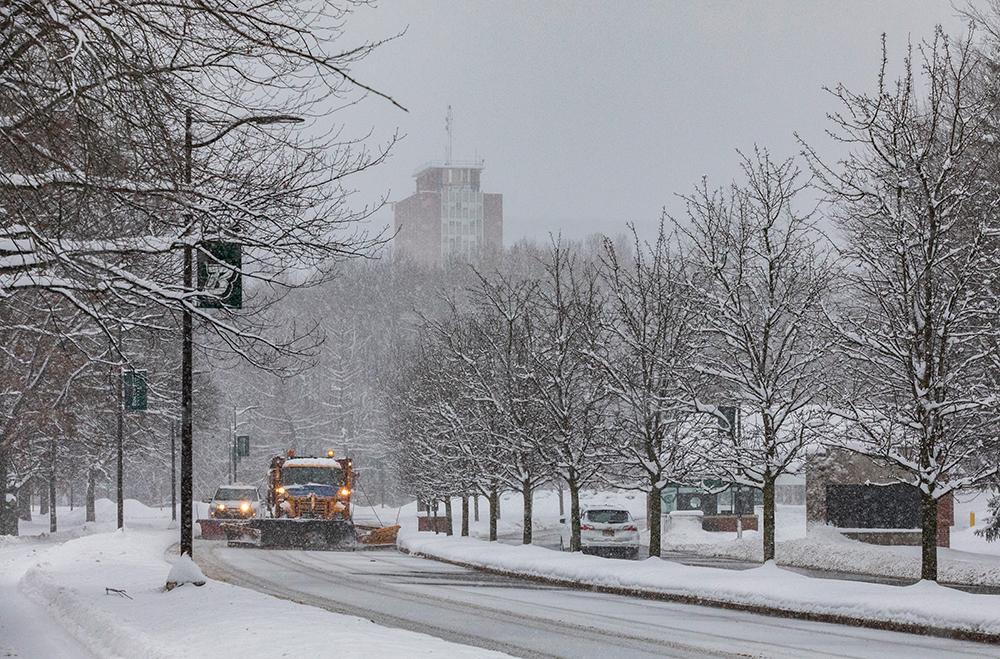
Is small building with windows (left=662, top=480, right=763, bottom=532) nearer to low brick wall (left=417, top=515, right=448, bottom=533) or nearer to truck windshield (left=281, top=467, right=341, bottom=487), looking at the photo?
low brick wall (left=417, top=515, right=448, bottom=533)

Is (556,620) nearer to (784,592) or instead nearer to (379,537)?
(784,592)

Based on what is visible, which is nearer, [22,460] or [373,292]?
[22,460]

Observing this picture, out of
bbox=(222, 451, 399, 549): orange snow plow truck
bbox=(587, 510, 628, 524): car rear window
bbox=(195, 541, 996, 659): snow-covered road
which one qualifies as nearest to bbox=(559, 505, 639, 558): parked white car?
bbox=(587, 510, 628, 524): car rear window

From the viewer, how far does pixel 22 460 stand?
178ft

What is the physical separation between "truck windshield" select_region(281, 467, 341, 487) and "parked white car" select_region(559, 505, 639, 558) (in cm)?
1012

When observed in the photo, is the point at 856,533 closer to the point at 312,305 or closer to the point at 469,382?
the point at 469,382

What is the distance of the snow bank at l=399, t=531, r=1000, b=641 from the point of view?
19062 millimetres

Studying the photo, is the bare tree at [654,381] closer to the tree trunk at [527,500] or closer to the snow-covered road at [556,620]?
the snow-covered road at [556,620]

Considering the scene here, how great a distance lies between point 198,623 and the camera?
15.7 metres

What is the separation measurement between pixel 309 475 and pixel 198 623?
95.7 feet

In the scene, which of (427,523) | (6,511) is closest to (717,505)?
(427,523)

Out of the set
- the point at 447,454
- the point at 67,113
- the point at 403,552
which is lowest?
the point at 403,552

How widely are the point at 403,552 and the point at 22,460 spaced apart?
19644mm

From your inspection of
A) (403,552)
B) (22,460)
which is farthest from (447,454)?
(22,460)
